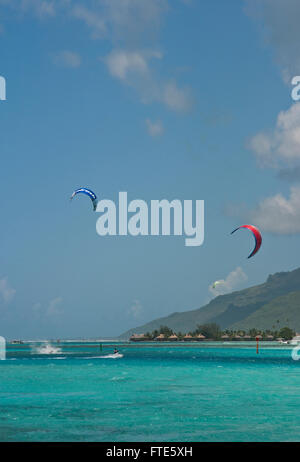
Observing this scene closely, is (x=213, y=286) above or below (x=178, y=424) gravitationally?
above

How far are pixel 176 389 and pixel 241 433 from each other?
20894 mm

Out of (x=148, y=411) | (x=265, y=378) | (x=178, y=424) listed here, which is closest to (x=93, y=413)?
(x=148, y=411)

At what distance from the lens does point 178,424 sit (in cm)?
2911

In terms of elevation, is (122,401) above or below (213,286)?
below

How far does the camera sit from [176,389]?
47.4m

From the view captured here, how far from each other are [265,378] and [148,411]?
95.9ft
